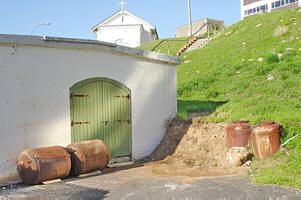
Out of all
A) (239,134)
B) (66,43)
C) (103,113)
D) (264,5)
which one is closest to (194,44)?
(239,134)

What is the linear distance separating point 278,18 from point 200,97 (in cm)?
1340

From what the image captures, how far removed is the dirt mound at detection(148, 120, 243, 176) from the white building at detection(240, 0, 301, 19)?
1522 inches

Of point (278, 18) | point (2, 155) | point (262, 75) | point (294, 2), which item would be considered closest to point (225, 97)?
point (262, 75)

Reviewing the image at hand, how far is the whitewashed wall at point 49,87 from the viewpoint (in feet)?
25.8

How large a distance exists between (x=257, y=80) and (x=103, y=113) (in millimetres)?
8906

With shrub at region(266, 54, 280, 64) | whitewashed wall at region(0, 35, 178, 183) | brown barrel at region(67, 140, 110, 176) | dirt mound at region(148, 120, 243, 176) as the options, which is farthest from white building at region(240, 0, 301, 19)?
brown barrel at region(67, 140, 110, 176)

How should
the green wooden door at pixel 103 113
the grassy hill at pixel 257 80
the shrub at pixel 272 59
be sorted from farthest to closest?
the shrub at pixel 272 59
the green wooden door at pixel 103 113
the grassy hill at pixel 257 80

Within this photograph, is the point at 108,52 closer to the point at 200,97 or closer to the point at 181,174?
the point at 181,174

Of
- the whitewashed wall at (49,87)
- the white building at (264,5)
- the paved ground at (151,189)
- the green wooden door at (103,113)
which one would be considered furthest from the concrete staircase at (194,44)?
the paved ground at (151,189)

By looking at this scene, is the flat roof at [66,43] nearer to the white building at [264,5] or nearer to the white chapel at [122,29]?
the white chapel at [122,29]

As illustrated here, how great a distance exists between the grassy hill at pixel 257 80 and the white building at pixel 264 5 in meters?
20.6

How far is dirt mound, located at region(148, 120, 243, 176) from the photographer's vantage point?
29.1 ft

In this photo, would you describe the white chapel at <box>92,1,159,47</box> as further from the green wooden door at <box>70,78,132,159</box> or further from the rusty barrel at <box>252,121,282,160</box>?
the rusty barrel at <box>252,121,282,160</box>

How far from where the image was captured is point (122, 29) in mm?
38156
